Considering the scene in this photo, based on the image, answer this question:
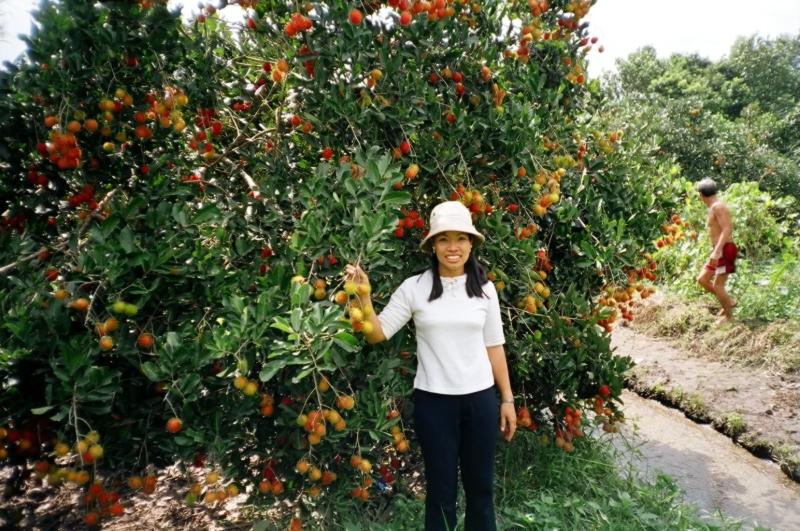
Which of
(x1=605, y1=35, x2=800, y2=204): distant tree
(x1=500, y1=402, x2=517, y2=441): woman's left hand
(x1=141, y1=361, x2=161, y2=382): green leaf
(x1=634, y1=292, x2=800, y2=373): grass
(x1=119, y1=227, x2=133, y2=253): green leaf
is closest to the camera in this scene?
(x1=141, y1=361, x2=161, y2=382): green leaf

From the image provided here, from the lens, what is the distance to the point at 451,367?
202cm

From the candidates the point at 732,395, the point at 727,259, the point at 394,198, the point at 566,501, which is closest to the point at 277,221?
the point at 394,198

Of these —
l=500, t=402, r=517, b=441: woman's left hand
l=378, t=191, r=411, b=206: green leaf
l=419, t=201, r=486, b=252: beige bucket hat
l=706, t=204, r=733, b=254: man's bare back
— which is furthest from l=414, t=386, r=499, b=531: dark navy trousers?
l=706, t=204, r=733, b=254: man's bare back

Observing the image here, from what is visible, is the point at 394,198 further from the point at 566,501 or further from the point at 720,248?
the point at 720,248

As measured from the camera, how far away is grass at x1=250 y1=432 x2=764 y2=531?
2.60 meters

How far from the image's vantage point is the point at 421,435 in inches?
81.4

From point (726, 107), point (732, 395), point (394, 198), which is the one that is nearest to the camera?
point (394, 198)

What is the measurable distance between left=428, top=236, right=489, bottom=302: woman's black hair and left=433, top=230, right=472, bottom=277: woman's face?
0.14 feet

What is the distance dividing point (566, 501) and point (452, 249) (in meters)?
1.53

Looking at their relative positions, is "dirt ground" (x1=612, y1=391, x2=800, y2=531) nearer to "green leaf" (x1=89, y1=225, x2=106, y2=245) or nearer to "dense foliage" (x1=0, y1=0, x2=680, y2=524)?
"dense foliage" (x1=0, y1=0, x2=680, y2=524)

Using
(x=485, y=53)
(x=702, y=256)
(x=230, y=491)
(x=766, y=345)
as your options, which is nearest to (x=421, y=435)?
(x=230, y=491)

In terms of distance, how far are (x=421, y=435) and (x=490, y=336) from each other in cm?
46

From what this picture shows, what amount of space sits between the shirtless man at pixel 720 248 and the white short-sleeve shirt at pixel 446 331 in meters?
4.24

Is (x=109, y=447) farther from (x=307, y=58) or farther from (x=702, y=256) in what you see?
(x=702, y=256)
